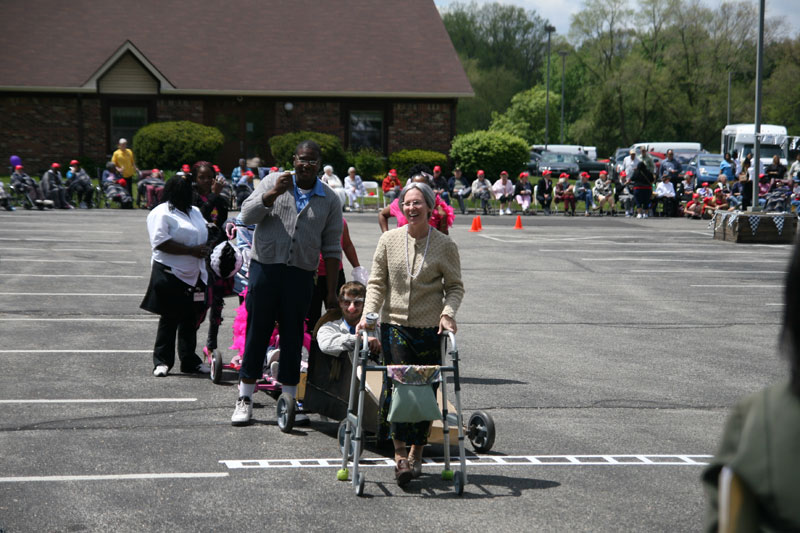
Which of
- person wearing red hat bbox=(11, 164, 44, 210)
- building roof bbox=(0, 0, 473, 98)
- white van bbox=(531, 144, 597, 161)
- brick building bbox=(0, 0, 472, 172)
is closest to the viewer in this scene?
person wearing red hat bbox=(11, 164, 44, 210)

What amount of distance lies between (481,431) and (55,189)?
26287mm

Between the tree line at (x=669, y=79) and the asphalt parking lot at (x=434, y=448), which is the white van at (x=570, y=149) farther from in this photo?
the asphalt parking lot at (x=434, y=448)

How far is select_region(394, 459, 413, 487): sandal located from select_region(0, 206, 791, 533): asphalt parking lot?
70mm

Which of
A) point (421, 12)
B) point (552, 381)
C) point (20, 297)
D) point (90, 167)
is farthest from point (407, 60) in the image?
point (552, 381)

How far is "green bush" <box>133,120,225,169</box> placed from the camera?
3794 cm

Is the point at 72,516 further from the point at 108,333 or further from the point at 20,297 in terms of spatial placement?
the point at 20,297

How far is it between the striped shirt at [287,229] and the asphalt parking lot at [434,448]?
1.32 m

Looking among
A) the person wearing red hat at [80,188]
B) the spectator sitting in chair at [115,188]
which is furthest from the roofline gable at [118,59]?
the person wearing red hat at [80,188]

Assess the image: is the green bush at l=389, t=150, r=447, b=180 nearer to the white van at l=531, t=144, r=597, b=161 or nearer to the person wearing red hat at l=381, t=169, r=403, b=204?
the person wearing red hat at l=381, t=169, r=403, b=204

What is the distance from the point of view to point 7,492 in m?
5.86

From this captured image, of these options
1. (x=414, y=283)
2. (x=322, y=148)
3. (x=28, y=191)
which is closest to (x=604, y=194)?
(x=322, y=148)

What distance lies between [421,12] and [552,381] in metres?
39.4

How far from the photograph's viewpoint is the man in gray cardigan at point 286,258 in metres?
7.37

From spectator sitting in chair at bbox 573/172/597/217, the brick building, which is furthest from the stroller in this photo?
the brick building
